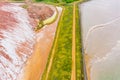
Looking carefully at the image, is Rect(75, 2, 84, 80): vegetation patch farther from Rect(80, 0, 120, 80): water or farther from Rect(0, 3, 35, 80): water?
Rect(0, 3, 35, 80): water

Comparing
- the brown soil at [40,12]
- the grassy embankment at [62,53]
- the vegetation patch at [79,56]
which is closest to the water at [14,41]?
the brown soil at [40,12]

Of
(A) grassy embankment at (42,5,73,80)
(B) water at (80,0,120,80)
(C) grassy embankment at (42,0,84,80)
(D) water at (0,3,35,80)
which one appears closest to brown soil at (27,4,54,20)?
(D) water at (0,3,35,80)

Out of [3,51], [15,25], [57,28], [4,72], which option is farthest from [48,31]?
[4,72]

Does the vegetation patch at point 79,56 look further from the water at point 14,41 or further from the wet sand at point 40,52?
the water at point 14,41

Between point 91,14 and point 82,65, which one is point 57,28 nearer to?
point 91,14

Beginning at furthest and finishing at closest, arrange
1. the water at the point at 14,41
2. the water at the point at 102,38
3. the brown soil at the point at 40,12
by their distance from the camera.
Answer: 1. the brown soil at the point at 40,12
2. the water at the point at 14,41
3. the water at the point at 102,38

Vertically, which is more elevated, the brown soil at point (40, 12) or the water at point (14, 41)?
the water at point (14, 41)
